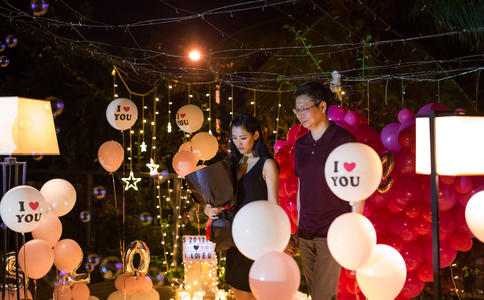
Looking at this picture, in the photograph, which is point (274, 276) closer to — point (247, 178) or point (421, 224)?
point (247, 178)

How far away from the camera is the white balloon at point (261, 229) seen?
217cm

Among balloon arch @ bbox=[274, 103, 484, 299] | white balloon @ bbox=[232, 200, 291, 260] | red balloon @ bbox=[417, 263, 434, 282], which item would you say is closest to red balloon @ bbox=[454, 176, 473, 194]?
balloon arch @ bbox=[274, 103, 484, 299]

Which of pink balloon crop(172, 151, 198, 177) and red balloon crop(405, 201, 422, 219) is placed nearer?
red balloon crop(405, 201, 422, 219)

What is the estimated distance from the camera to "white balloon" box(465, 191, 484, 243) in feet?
7.97

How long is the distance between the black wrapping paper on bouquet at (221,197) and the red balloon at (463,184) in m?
1.41

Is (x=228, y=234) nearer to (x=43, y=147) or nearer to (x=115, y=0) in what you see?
(x=43, y=147)

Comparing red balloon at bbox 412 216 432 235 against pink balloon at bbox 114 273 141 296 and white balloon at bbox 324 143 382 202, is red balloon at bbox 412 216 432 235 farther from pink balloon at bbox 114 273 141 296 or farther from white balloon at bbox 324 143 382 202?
pink balloon at bbox 114 273 141 296

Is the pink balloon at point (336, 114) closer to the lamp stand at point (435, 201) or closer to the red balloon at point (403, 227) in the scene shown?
the red balloon at point (403, 227)

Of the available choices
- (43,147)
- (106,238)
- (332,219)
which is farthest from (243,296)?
(106,238)

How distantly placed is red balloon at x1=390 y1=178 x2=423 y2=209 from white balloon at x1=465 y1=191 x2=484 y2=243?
640 millimetres

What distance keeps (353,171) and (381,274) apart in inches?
22.8

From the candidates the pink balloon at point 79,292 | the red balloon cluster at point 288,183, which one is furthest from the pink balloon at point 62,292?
the red balloon cluster at point 288,183

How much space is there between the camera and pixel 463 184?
9.75ft

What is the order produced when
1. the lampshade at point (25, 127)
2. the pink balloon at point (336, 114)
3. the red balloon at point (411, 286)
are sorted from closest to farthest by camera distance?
the lampshade at point (25, 127)
the red balloon at point (411, 286)
the pink balloon at point (336, 114)
